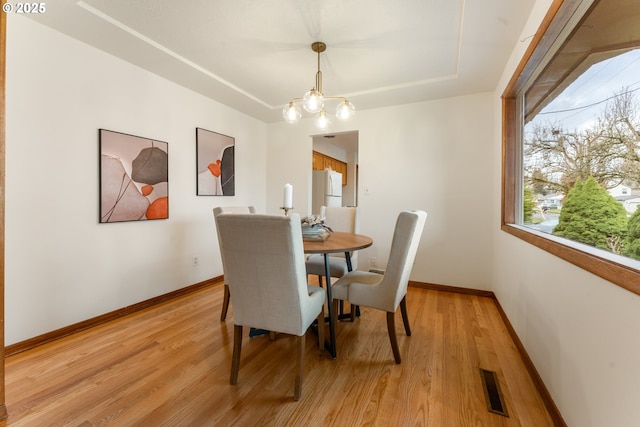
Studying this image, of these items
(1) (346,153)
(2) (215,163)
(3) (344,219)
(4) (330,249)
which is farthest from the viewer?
(1) (346,153)

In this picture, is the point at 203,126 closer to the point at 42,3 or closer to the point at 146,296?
the point at 42,3

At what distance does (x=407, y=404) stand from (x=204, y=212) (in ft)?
9.30

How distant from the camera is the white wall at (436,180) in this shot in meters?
3.03

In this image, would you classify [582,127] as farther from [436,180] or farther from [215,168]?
[215,168]

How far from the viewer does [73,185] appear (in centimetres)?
210

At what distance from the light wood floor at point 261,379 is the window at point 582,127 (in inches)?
34.4

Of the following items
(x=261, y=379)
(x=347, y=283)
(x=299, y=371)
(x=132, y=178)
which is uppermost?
(x=132, y=178)

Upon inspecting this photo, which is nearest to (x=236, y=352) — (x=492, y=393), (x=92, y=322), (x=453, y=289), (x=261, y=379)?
(x=261, y=379)

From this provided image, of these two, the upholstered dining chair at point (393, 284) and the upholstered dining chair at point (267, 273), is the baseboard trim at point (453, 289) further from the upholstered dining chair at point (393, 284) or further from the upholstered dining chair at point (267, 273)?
the upholstered dining chair at point (267, 273)

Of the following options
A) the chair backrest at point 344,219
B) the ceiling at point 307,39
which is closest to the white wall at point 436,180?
the ceiling at point 307,39

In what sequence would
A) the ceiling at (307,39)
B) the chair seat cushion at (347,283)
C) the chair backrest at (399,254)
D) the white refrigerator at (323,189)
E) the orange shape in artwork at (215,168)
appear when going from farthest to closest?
the white refrigerator at (323,189), the orange shape in artwork at (215,168), the chair seat cushion at (347,283), the ceiling at (307,39), the chair backrest at (399,254)

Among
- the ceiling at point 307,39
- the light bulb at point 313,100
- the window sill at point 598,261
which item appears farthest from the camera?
the light bulb at point 313,100

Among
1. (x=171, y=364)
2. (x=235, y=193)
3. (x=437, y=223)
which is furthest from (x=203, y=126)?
(x=437, y=223)

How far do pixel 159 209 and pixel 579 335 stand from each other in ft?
10.5
